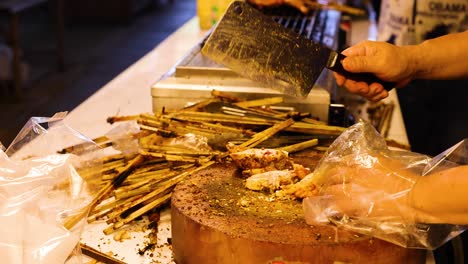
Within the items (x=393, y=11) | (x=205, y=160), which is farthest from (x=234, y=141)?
(x=393, y=11)

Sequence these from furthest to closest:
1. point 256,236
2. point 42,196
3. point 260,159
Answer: point 260,159
point 42,196
point 256,236

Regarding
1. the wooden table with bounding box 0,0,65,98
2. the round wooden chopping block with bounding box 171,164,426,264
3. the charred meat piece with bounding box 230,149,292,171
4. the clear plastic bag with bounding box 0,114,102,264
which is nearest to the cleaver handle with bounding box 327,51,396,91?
the charred meat piece with bounding box 230,149,292,171

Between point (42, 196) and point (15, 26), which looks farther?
point (15, 26)

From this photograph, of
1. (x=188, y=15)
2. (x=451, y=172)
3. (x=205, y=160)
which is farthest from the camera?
(x=188, y=15)

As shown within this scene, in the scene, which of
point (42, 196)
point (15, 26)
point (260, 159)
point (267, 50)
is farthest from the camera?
point (15, 26)

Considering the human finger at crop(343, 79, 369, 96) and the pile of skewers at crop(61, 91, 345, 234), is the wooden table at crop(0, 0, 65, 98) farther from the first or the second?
the human finger at crop(343, 79, 369, 96)

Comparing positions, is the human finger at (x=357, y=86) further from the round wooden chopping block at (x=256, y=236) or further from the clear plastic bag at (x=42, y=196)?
the clear plastic bag at (x=42, y=196)

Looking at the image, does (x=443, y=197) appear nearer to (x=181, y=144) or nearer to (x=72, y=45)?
(x=181, y=144)

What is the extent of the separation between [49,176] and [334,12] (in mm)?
2468

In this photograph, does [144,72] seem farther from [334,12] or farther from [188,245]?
[188,245]

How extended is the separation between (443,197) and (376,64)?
0.57 m

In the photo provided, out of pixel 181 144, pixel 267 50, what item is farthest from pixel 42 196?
pixel 267 50

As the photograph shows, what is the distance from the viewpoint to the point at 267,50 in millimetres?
→ 1647

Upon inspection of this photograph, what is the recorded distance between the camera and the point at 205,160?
1605 millimetres
